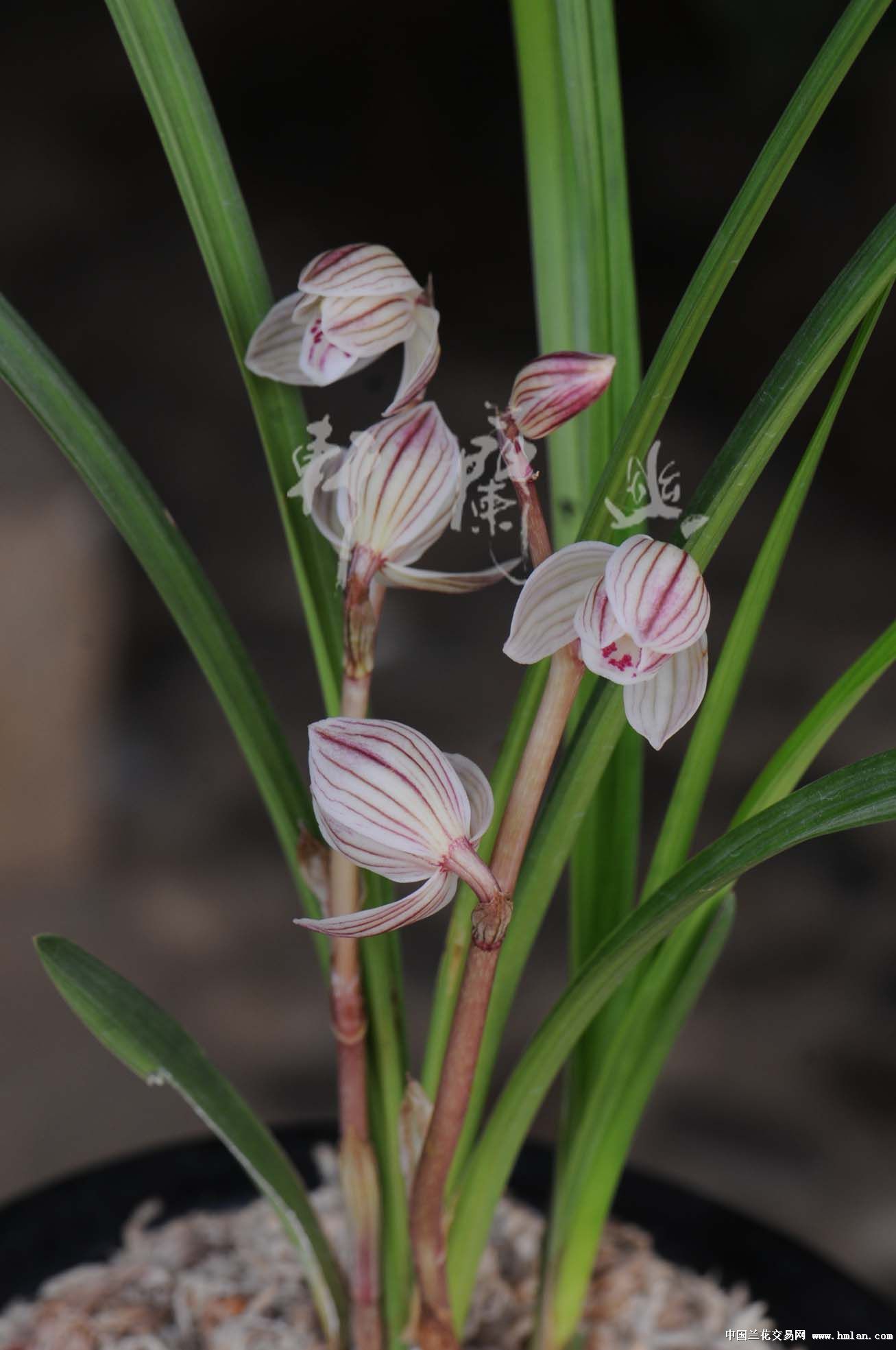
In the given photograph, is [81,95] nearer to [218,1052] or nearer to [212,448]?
[212,448]

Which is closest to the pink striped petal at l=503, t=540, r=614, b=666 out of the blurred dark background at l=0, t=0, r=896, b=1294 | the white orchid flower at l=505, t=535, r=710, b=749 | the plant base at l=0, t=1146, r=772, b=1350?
the white orchid flower at l=505, t=535, r=710, b=749

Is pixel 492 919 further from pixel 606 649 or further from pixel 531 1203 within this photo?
pixel 531 1203

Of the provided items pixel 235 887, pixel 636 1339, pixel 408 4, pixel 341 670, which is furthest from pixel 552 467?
pixel 235 887

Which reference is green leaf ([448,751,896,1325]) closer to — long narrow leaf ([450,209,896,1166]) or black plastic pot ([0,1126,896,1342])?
long narrow leaf ([450,209,896,1166])

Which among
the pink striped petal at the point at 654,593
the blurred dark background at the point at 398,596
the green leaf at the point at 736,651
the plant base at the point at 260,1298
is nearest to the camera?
the pink striped petal at the point at 654,593

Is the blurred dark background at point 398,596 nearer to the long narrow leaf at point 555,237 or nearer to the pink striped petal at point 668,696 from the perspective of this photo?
the long narrow leaf at point 555,237

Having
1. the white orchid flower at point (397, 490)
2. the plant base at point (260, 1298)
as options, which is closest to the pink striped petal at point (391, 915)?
the white orchid flower at point (397, 490)
